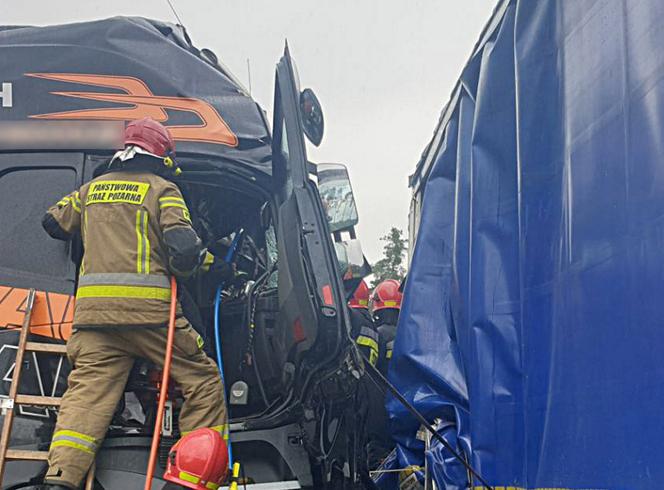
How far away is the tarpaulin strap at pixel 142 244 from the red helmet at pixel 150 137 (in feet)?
0.89

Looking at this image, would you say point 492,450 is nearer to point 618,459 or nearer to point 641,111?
point 618,459

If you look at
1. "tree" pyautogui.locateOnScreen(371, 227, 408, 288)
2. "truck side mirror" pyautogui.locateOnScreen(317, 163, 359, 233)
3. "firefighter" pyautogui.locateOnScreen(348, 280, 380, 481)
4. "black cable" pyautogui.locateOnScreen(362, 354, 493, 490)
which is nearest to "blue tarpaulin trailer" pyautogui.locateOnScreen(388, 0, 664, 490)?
"black cable" pyautogui.locateOnScreen(362, 354, 493, 490)

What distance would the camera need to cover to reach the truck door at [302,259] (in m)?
3.24

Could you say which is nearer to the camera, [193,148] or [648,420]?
[648,420]

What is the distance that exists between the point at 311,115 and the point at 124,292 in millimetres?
1097

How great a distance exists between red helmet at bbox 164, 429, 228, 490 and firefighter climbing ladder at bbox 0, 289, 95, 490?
336 millimetres

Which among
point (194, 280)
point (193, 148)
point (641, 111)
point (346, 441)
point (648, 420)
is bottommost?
point (346, 441)

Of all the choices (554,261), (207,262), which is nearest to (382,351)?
(207,262)

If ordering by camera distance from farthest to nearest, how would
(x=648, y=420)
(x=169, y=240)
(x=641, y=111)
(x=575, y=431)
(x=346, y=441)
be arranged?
(x=346, y=441)
(x=169, y=240)
(x=575, y=431)
(x=641, y=111)
(x=648, y=420)

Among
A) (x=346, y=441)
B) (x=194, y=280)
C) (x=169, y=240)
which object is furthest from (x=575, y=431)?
(x=194, y=280)

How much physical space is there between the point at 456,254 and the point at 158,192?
1.29m

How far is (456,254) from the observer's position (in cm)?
341

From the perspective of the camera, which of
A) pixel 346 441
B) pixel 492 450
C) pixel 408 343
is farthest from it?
pixel 408 343

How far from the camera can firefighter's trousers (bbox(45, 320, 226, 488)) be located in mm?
3076
